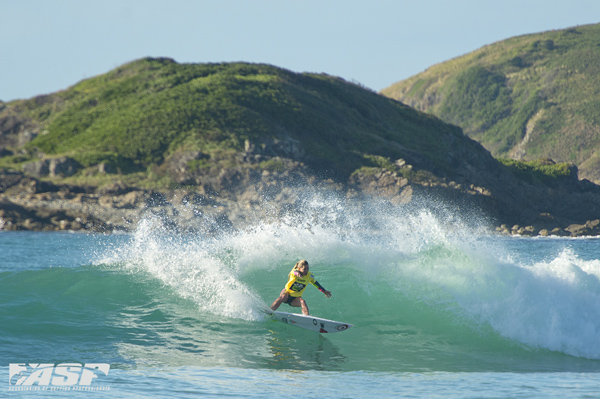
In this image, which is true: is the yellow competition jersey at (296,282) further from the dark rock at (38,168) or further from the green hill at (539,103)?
the green hill at (539,103)

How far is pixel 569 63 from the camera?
17838cm

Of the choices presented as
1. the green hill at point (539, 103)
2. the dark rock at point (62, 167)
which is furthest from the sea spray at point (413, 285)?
the green hill at point (539, 103)

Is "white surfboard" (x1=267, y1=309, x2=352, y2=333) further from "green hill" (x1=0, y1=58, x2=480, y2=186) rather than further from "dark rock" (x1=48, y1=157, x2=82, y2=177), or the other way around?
"dark rock" (x1=48, y1=157, x2=82, y2=177)

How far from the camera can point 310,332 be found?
13.4 m

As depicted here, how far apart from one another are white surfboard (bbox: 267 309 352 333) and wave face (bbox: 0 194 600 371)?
0.66ft

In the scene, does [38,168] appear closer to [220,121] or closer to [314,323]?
[220,121]

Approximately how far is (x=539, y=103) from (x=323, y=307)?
563ft

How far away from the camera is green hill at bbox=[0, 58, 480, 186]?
71562mm

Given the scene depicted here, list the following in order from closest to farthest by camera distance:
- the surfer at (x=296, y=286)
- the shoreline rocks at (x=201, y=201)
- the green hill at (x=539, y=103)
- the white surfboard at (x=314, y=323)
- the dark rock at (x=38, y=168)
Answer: the white surfboard at (x=314, y=323) → the surfer at (x=296, y=286) → the shoreline rocks at (x=201, y=201) → the dark rock at (x=38, y=168) → the green hill at (x=539, y=103)

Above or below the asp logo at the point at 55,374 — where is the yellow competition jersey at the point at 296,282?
above

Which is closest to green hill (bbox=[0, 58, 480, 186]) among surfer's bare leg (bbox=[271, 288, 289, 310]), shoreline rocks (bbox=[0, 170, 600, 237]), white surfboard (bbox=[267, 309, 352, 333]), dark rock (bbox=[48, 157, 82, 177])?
dark rock (bbox=[48, 157, 82, 177])

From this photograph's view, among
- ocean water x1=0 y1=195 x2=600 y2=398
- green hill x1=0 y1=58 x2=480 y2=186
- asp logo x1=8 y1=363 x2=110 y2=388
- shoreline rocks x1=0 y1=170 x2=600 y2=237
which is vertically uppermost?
green hill x1=0 y1=58 x2=480 y2=186

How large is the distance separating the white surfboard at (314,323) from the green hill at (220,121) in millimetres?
52759

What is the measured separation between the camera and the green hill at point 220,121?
7156 centimetres
